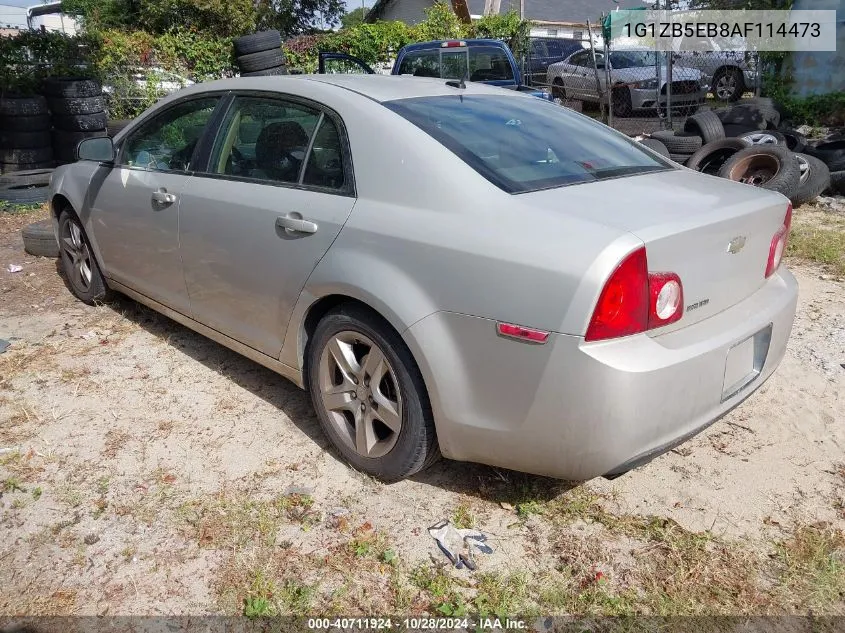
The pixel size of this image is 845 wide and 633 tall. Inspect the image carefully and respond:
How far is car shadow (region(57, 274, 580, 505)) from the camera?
9.46ft

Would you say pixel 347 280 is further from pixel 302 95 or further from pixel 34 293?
pixel 34 293

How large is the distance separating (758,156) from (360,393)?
235 inches

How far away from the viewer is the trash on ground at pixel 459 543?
2.51m

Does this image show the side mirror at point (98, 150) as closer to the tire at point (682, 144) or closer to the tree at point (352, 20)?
the tire at point (682, 144)

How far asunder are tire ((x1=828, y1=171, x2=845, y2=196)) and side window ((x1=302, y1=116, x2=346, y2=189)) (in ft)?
23.7

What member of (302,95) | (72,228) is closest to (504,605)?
(302,95)

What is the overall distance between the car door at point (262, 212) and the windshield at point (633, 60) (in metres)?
12.4

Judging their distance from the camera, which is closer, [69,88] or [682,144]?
[682,144]

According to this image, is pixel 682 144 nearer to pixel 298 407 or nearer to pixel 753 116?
pixel 753 116

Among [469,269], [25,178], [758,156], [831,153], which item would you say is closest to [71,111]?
[25,178]

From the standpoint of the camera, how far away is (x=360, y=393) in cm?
290

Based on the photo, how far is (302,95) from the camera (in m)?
3.22

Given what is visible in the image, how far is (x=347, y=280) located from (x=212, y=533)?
111 centimetres

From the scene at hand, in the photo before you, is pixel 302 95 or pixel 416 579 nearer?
pixel 416 579
